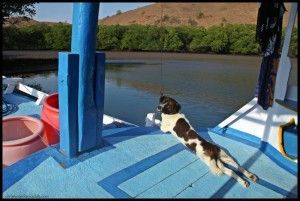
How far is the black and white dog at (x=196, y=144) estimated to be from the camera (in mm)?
3801

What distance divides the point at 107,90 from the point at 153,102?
3554 millimetres

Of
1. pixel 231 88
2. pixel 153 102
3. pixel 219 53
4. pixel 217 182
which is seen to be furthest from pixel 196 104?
pixel 219 53

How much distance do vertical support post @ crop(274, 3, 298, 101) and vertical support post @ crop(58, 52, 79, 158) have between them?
117 inches

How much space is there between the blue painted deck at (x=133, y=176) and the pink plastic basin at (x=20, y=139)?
10.8 inches

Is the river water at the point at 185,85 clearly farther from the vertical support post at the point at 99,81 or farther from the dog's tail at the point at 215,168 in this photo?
the vertical support post at the point at 99,81

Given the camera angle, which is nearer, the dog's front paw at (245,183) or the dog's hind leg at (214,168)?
the dog's front paw at (245,183)

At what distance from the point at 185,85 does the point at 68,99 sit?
14.3 metres

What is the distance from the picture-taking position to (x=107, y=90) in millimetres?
16094

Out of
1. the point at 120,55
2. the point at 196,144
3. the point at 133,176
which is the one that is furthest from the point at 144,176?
the point at 120,55

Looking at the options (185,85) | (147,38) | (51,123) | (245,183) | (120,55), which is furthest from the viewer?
(120,55)

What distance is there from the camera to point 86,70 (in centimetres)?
364

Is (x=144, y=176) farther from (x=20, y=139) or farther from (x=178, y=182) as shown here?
(x=20, y=139)

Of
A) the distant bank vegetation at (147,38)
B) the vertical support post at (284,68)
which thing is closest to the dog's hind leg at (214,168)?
the vertical support post at (284,68)

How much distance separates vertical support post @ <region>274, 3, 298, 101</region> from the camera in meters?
4.38
